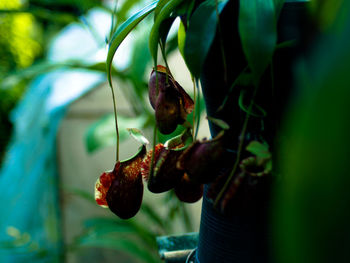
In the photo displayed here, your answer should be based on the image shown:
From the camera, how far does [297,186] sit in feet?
0.47

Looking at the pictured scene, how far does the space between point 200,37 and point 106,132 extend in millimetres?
759

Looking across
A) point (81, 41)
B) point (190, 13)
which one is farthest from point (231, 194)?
point (81, 41)

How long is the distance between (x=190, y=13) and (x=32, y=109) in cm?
141

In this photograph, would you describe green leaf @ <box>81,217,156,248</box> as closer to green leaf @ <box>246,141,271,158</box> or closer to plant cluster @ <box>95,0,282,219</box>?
plant cluster @ <box>95,0,282,219</box>

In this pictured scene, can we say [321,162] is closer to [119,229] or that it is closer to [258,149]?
[258,149]

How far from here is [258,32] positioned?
31 cm

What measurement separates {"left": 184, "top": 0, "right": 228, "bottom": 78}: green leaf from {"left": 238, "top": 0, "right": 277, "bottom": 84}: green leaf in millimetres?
29

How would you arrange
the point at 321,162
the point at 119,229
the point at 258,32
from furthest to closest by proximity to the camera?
the point at 119,229
the point at 258,32
the point at 321,162

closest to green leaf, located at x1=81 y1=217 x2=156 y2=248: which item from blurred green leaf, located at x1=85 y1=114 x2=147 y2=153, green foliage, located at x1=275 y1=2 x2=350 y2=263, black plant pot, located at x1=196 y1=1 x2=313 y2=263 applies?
blurred green leaf, located at x1=85 y1=114 x2=147 y2=153

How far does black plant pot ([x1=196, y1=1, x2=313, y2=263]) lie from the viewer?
354 millimetres

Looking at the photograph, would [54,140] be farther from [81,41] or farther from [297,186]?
[297,186]

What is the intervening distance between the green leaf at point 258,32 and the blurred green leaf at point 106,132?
0.72 meters

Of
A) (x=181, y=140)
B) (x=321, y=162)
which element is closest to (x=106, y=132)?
(x=181, y=140)

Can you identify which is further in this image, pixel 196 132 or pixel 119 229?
pixel 119 229
